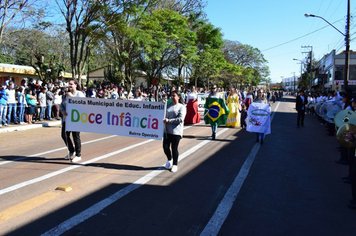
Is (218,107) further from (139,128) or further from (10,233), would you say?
(10,233)

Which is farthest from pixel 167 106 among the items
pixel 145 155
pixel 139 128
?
pixel 145 155

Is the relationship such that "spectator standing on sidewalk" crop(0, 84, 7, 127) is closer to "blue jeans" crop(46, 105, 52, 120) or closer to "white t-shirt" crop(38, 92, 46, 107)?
"white t-shirt" crop(38, 92, 46, 107)

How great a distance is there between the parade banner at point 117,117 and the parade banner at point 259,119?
15.1ft

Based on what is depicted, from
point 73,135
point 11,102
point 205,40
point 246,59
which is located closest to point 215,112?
point 73,135

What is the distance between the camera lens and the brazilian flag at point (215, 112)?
36.7ft

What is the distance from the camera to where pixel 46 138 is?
11.2 m

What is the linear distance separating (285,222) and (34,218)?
138 inches

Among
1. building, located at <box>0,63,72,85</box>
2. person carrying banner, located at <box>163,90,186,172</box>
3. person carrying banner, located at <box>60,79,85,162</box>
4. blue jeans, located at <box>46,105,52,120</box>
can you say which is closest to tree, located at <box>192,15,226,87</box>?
building, located at <box>0,63,72,85</box>

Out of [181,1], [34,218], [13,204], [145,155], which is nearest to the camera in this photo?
[34,218]

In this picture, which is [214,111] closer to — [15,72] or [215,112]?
[215,112]

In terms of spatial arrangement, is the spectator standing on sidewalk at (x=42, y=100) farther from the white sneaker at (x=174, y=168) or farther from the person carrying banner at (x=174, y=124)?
the white sneaker at (x=174, y=168)

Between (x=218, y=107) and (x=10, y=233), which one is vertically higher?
(x=218, y=107)

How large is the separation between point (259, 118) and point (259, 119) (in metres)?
0.04

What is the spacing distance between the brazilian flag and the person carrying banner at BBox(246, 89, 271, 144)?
3.82ft
